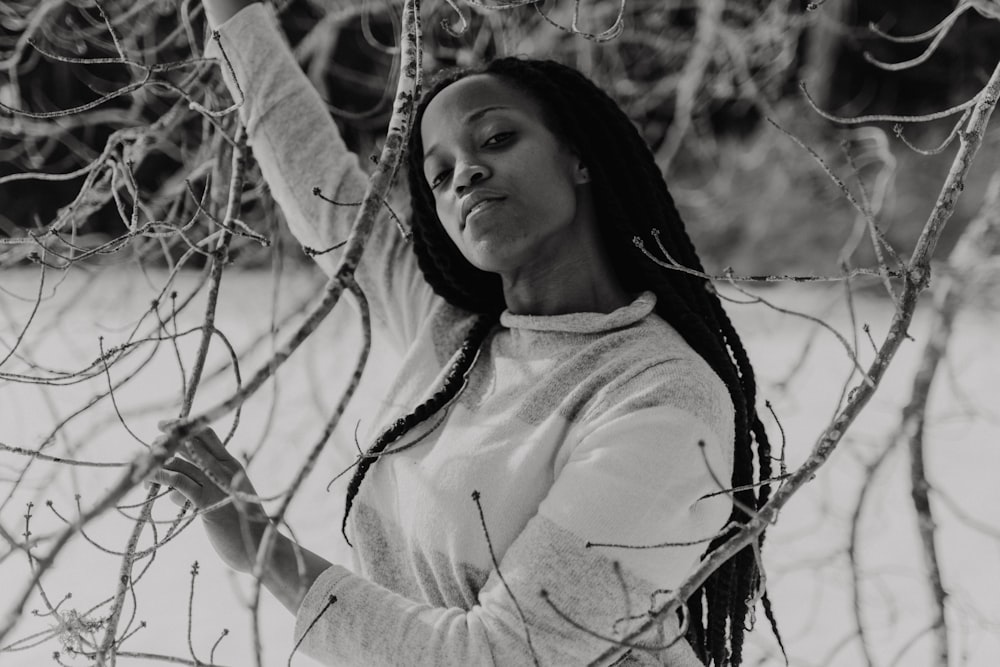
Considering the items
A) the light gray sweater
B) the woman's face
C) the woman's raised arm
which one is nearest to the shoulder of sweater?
the light gray sweater

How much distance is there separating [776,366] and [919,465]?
2.23 meters

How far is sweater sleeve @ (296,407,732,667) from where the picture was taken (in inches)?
32.8

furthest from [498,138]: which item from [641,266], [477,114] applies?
[641,266]

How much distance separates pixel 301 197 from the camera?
4.12 feet

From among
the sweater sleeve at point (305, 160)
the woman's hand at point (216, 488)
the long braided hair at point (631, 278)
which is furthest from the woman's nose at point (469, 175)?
the woman's hand at point (216, 488)

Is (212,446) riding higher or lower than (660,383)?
lower

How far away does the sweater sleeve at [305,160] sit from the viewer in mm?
1244

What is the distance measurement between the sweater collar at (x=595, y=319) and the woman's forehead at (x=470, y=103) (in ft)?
0.69

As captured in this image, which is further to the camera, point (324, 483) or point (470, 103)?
point (324, 483)

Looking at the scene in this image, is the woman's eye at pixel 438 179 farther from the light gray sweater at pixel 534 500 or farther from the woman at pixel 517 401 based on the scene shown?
the light gray sweater at pixel 534 500

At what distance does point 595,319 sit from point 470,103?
258 millimetres

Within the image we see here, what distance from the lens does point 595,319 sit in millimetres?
1023

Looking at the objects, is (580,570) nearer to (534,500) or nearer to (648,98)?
(534,500)

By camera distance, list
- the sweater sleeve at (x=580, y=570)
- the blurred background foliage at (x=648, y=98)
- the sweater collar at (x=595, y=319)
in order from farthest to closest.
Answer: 1. the blurred background foliage at (x=648, y=98)
2. the sweater collar at (x=595, y=319)
3. the sweater sleeve at (x=580, y=570)
